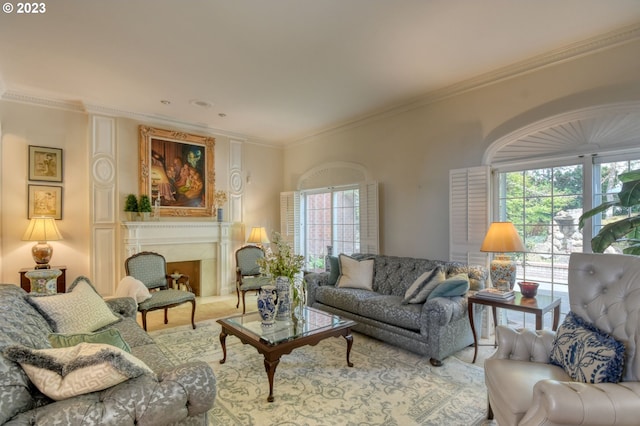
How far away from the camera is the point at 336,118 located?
17.3 ft

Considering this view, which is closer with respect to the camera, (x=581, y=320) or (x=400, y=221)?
(x=581, y=320)

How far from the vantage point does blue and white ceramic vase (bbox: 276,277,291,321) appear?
2.97 meters

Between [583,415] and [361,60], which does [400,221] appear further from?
[583,415]

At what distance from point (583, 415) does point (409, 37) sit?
2.94 meters

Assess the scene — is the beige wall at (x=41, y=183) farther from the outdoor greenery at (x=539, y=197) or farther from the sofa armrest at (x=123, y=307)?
the outdoor greenery at (x=539, y=197)

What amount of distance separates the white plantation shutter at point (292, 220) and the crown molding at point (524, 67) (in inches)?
89.8

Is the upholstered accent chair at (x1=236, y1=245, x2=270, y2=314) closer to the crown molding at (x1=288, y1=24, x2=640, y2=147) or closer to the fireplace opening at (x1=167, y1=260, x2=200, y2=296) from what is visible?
the fireplace opening at (x1=167, y1=260, x2=200, y2=296)

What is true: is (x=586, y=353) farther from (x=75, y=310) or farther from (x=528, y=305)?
(x=75, y=310)

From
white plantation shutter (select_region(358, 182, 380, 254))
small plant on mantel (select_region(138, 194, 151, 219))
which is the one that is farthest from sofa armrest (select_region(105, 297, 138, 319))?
white plantation shutter (select_region(358, 182, 380, 254))

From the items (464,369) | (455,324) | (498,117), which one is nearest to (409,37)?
(498,117)

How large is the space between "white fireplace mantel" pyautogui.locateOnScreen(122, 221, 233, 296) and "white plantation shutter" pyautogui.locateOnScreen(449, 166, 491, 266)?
390 cm

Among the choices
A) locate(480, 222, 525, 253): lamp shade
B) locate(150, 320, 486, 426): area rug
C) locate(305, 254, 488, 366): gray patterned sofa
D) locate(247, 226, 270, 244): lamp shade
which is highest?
locate(480, 222, 525, 253): lamp shade

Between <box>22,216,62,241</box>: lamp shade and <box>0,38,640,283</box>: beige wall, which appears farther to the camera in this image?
<box>22,216,62,241</box>: lamp shade

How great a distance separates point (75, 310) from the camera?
2438 millimetres
